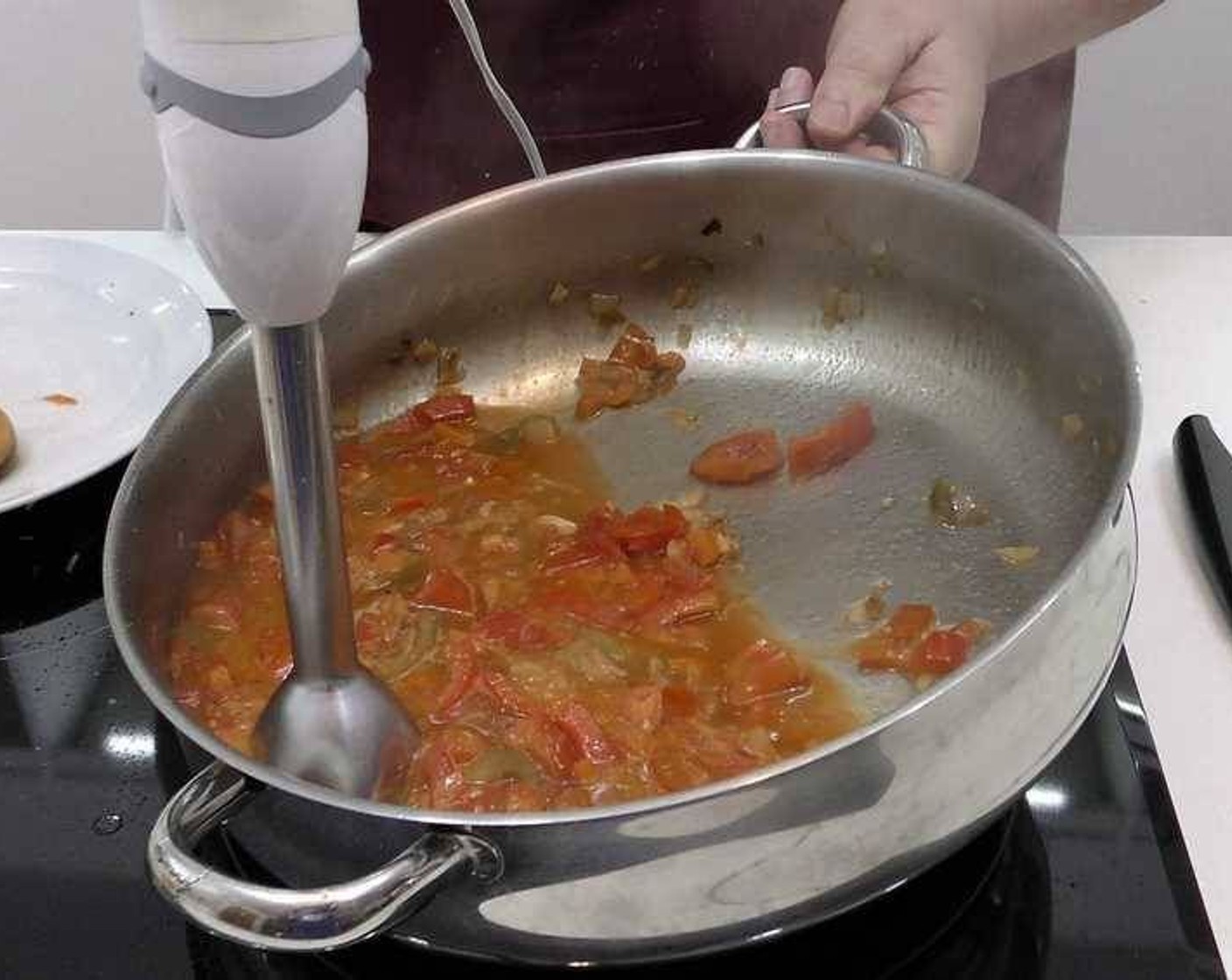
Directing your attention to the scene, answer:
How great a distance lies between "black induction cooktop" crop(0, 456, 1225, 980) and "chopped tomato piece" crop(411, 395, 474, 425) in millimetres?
269

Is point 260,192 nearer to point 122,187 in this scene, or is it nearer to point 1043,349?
point 1043,349

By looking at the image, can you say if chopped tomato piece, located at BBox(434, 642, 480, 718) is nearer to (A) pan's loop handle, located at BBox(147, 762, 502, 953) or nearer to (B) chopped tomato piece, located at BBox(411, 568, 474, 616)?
(B) chopped tomato piece, located at BBox(411, 568, 474, 616)

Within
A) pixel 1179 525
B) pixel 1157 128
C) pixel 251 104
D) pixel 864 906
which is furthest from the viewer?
pixel 1157 128

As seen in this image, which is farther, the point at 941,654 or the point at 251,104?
the point at 941,654

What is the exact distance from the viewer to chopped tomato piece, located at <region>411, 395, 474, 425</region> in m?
0.94

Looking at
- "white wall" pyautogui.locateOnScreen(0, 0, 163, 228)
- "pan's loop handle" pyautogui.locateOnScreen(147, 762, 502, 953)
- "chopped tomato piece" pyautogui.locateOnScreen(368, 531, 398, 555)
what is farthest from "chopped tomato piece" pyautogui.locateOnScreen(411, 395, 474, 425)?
"white wall" pyautogui.locateOnScreen(0, 0, 163, 228)

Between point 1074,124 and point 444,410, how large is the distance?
1.40 m

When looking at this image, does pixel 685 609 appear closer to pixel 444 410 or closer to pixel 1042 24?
pixel 444 410

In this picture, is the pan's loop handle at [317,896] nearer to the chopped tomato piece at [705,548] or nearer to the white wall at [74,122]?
the chopped tomato piece at [705,548]

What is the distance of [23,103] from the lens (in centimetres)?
210

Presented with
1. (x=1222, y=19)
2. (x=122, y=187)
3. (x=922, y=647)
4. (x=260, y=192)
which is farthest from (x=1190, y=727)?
(x=122, y=187)

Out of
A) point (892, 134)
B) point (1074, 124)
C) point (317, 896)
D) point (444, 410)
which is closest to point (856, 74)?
point (892, 134)

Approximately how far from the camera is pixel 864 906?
614mm

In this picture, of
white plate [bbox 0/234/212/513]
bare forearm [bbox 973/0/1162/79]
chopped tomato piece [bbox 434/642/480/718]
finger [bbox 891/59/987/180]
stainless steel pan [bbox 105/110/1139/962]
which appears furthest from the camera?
bare forearm [bbox 973/0/1162/79]
